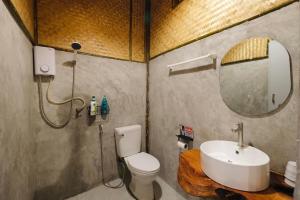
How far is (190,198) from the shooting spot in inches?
66.0

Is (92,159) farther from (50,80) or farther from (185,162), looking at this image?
(185,162)

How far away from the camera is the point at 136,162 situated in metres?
1.80

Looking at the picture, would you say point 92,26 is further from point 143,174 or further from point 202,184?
point 202,184

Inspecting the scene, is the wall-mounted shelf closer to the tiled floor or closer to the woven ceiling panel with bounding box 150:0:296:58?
the woven ceiling panel with bounding box 150:0:296:58

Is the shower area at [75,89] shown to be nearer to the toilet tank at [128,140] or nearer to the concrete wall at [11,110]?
the concrete wall at [11,110]

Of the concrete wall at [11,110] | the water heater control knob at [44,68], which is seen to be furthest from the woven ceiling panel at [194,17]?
the concrete wall at [11,110]

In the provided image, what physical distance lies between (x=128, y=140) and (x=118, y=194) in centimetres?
66

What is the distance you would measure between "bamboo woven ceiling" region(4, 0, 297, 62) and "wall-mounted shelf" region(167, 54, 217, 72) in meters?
0.23

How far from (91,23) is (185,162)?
188 centimetres

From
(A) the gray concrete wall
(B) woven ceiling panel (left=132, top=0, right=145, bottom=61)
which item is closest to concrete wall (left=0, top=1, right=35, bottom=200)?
(B) woven ceiling panel (left=132, top=0, right=145, bottom=61)

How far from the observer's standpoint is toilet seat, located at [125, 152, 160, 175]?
1.62m

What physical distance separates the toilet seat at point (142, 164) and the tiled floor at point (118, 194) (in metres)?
0.42

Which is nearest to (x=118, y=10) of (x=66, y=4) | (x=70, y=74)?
(x=66, y=4)

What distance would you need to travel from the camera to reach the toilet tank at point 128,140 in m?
1.97
